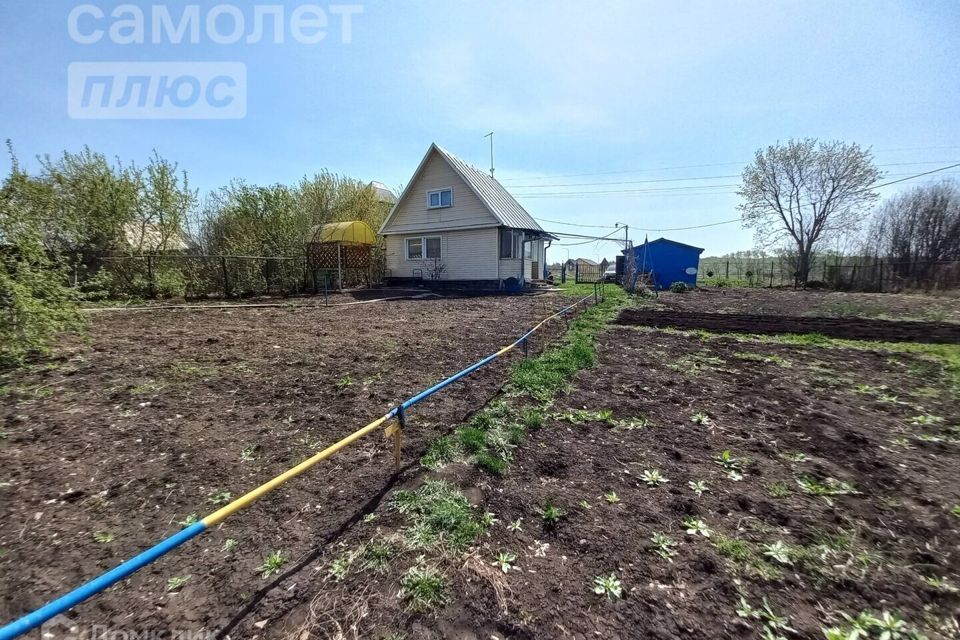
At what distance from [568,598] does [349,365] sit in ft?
15.0

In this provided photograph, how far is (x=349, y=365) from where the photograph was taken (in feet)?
18.6

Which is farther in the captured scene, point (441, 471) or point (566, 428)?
point (566, 428)

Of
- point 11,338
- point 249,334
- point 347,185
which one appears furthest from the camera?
point 347,185

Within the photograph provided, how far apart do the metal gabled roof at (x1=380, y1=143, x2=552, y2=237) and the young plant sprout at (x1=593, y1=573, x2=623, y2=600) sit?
16.5 m

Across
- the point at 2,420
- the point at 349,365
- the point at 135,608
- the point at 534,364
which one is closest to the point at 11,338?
the point at 2,420

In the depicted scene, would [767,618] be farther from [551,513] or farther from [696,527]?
[551,513]

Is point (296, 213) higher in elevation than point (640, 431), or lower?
higher

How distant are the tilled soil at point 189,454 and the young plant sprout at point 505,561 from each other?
3.24 feet

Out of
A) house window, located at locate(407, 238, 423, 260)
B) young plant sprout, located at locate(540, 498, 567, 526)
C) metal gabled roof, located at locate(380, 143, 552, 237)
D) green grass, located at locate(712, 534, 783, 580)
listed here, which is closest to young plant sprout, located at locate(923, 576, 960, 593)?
green grass, located at locate(712, 534, 783, 580)

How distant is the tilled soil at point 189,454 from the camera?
195 centimetres

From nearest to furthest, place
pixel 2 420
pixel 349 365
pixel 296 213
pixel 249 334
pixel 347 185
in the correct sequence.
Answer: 1. pixel 2 420
2. pixel 349 365
3. pixel 249 334
4. pixel 296 213
5. pixel 347 185

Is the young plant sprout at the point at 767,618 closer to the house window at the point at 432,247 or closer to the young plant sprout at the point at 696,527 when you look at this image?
the young plant sprout at the point at 696,527

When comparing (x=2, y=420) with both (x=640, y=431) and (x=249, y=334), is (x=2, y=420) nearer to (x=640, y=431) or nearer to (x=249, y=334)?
(x=249, y=334)

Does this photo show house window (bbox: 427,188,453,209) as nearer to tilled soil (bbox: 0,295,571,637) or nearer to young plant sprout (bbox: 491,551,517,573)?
tilled soil (bbox: 0,295,571,637)
